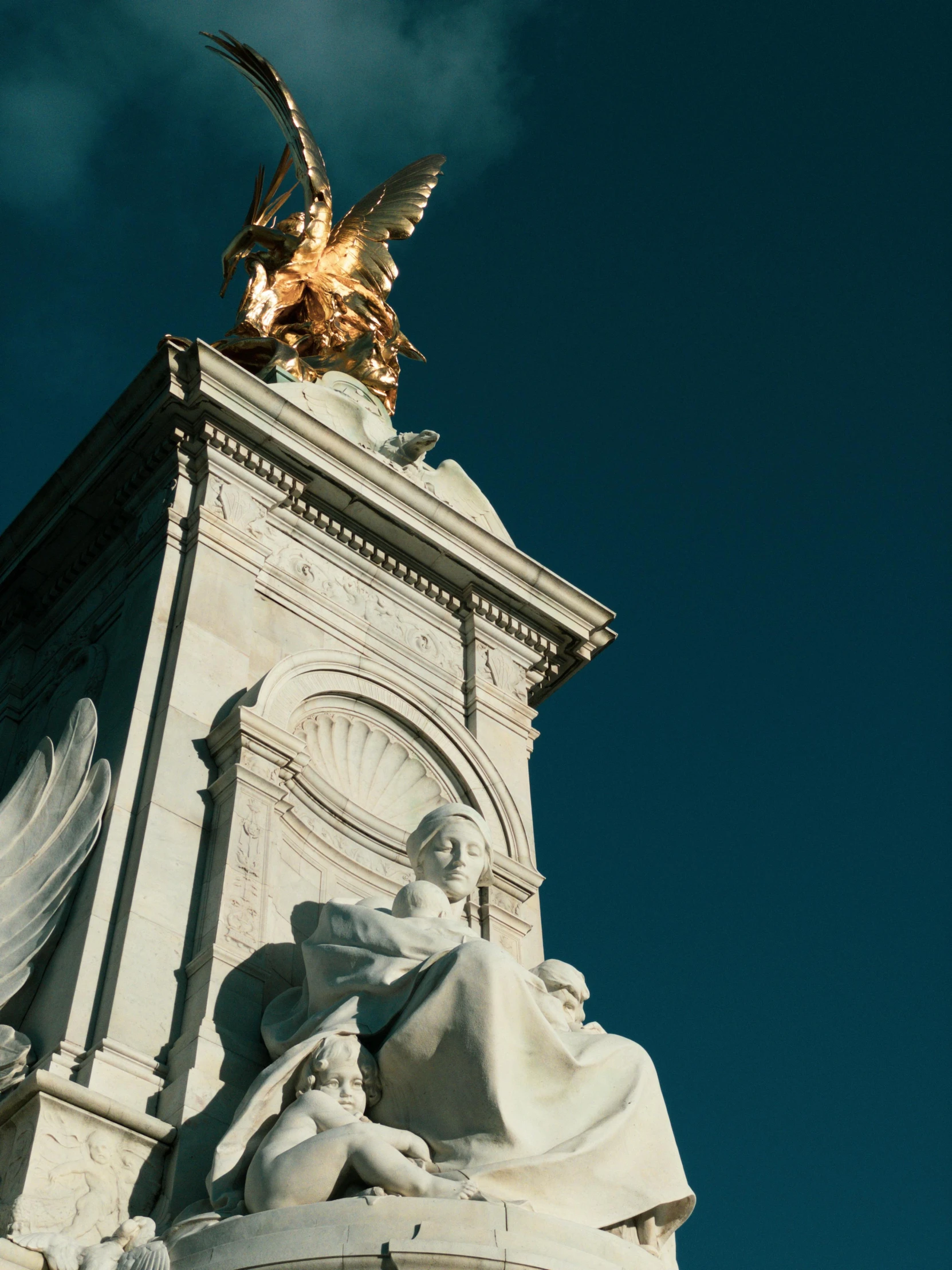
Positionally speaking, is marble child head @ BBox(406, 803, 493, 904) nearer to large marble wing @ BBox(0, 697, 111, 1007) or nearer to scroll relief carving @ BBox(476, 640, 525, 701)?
large marble wing @ BBox(0, 697, 111, 1007)

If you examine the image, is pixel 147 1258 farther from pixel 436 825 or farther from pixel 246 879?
pixel 436 825

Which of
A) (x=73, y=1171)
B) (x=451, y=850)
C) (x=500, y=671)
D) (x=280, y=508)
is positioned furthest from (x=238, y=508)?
(x=73, y=1171)

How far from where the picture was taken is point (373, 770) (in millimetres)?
13461

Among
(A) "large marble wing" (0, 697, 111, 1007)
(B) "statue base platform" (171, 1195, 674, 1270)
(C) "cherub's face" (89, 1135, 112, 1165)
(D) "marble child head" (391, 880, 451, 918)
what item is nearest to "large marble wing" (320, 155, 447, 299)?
(A) "large marble wing" (0, 697, 111, 1007)

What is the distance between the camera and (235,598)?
1310 cm

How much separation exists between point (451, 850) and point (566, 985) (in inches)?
49.9

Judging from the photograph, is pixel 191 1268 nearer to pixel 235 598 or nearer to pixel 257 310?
pixel 235 598

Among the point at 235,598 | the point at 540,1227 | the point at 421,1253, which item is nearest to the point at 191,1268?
the point at 421,1253

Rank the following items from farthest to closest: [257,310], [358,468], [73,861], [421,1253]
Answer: [257,310], [358,468], [73,861], [421,1253]

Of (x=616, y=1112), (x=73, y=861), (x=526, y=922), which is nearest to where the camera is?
(x=616, y=1112)

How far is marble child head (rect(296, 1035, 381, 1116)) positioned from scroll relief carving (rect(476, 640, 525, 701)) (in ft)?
18.5

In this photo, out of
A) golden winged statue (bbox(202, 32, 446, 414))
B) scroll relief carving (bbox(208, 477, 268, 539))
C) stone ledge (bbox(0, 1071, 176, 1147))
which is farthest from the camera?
golden winged statue (bbox(202, 32, 446, 414))

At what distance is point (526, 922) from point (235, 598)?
134 inches

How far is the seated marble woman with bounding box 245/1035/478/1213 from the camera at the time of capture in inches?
332
